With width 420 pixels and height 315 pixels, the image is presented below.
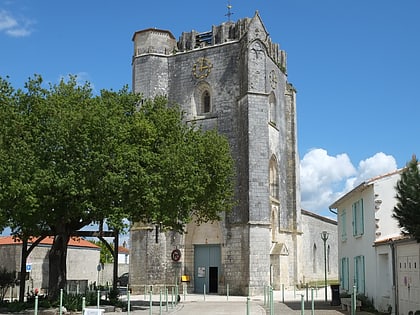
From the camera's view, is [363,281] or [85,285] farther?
[85,285]

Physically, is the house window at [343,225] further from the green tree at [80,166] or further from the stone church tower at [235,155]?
the stone church tower at [235,155]

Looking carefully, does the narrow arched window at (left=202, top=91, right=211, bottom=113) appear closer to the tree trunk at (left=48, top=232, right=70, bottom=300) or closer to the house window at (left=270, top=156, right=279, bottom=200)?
the house window at (left=270, top=156, right=279, bottom=200)

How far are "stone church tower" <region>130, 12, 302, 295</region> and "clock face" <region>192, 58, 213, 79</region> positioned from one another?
0.07 m

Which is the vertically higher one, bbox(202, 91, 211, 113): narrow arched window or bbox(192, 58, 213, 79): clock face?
bbox(192, 58, 213, 79): clock face

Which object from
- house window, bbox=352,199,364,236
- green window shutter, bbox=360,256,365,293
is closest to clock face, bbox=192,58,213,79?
house window, bbox=352,199,364,236

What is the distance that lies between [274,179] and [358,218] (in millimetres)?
17390

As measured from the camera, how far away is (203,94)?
41.0m

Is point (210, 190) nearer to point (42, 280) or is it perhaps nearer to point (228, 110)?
point (228, 110)

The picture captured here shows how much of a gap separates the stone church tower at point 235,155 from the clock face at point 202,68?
7 cm

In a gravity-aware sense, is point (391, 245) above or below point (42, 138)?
below

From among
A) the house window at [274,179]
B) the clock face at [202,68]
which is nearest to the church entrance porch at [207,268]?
the house window at [274,179]

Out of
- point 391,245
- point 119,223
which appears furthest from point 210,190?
point 391,245

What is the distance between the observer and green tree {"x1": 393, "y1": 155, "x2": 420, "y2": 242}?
1307 centimetres

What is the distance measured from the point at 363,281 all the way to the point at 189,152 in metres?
8.73
